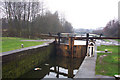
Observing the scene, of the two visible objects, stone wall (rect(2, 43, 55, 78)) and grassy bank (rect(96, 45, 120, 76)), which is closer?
grassy bank (rect(96, 45, 120, 76))

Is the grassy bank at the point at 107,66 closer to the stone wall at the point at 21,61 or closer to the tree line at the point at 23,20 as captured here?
the stone wall at the point at 21,61

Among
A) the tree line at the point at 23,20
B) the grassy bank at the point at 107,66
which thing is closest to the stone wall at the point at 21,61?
the grassy bank at the point at 107,66

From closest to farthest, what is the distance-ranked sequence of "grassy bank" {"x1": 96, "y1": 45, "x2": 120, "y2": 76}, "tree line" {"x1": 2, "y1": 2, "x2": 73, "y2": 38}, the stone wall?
1. "grassy bank" {"x1": 96, "y1": 45, "x2": 120, "y2": 76}
2. the stone wall
3. "tree line" {"x1": 2, "y1": 2, "x2": 73, "y2": 38}

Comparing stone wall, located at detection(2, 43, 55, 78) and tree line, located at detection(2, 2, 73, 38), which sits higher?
tree line, located at detection(2, 2, 73, 38)

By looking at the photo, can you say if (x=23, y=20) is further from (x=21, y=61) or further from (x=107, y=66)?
(x=107, y=66)

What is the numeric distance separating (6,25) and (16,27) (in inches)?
83.4

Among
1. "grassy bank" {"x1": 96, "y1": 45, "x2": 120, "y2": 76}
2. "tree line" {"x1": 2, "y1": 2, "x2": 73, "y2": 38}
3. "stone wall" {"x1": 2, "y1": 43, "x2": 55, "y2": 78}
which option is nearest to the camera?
"grassy bank" {"x1": 96, "y1": 45, "x2": 120, "y2": 76}

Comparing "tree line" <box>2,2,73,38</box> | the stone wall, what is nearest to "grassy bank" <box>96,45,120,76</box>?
the stone wall

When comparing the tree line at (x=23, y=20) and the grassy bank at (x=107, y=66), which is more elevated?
the tree line at (x=23, y=20)

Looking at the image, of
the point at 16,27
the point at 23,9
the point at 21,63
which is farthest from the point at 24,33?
the point at 21,63

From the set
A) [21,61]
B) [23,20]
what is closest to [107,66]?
[21,61]

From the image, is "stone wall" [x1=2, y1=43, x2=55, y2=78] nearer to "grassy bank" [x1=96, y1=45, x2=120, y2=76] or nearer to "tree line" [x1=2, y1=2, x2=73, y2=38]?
"grassy bank" [x1=96, y1=45, x2=120, y2=76]

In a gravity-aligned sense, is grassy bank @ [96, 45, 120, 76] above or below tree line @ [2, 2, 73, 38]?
below

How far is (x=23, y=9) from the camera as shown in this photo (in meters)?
26.2
